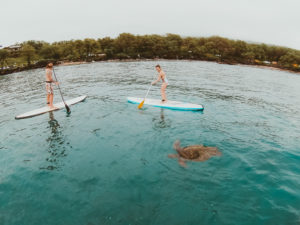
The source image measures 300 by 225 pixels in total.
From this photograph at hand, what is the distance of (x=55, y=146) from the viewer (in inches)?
456

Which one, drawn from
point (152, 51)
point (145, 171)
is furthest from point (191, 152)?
point (152, 51)

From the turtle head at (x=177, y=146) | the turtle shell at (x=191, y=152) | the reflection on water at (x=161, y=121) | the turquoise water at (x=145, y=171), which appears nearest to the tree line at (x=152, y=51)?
the reflection on water at (x=161, y=121)

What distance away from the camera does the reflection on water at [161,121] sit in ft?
46.6

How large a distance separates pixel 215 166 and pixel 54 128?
37.5 ft

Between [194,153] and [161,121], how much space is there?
518cm

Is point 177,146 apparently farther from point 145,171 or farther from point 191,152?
point 145,171

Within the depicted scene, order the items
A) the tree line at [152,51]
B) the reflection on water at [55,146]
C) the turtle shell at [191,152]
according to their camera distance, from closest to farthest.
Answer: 1. the reflection on water at [55,146]
2. the turtle shell at [191,152]
3. the tree line at [152,51]

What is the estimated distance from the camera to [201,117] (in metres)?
16.1

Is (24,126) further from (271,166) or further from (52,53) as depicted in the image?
(52,53)

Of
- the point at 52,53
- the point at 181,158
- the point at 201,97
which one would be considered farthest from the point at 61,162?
the point at 52,53

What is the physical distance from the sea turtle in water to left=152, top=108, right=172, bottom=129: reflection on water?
10.3ft

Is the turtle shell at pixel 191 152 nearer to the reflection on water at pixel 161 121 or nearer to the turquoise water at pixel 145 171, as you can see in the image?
the turquoise water at pixel 145 171

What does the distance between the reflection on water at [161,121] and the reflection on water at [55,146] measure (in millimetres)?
6349

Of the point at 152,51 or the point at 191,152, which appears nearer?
the point at 191,152
